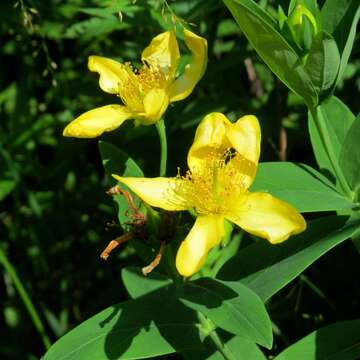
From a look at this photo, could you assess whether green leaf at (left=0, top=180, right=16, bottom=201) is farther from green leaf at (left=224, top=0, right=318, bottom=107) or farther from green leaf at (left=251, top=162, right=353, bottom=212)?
green leaf at (left=224, top=0, right=318, bottom=107)

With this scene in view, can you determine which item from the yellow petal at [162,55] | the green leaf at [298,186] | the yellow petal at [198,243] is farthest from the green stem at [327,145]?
the yellow petal at [162,55]

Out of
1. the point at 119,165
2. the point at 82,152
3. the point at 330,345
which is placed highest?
the point at 119,165

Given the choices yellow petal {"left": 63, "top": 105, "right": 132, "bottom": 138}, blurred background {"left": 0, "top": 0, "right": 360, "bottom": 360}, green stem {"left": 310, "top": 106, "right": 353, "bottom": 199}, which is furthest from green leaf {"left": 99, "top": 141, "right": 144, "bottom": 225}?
blurred background {"left": 0, "top": 0, "right": 360, "bottom": 360}

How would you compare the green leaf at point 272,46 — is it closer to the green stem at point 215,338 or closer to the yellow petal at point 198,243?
the yellow petal at point 198,243

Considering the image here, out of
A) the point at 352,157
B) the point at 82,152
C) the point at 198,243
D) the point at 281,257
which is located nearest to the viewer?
the point at 198,243

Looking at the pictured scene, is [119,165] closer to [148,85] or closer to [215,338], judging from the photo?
[148,85]

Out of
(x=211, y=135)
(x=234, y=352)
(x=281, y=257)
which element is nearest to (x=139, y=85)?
(x=211, y=135)
